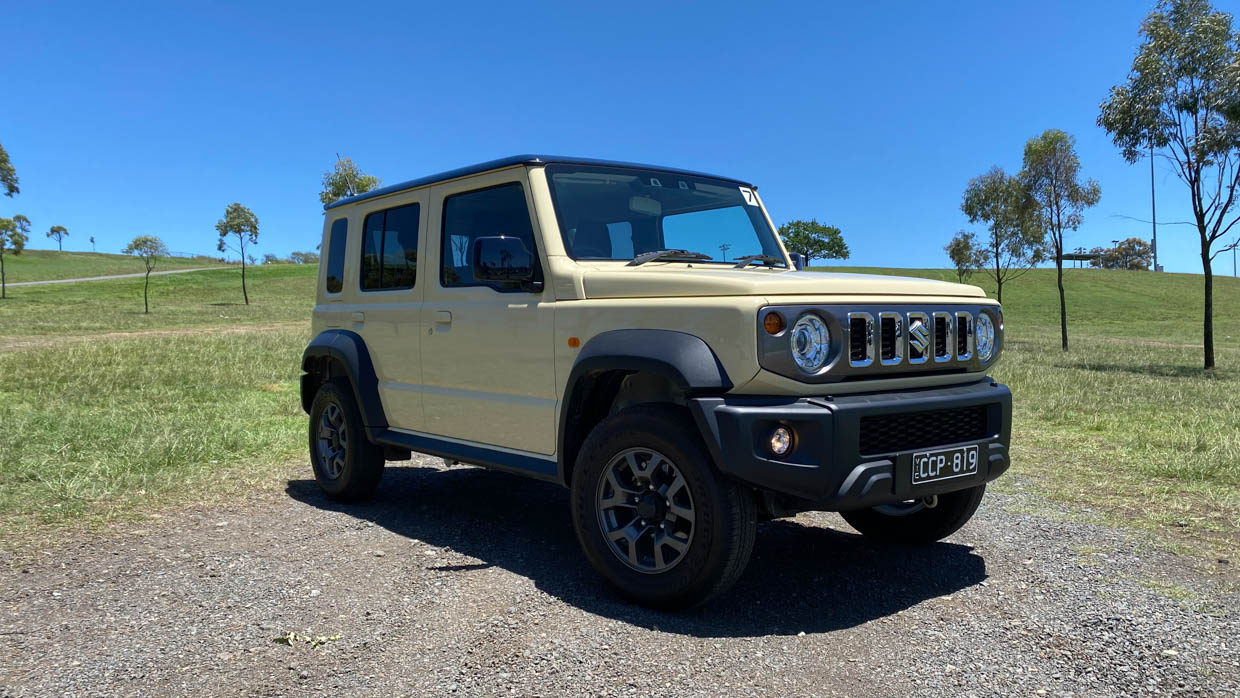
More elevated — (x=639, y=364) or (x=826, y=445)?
(x=639, y=364)

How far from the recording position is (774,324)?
350 cm

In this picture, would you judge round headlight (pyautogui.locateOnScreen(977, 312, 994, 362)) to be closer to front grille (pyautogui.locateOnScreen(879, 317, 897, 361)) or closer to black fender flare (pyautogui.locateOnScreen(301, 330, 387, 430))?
front grille (pyautogui.locateOnScreen(879, 317, 897, 361))

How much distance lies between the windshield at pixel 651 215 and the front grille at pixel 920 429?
143 cm

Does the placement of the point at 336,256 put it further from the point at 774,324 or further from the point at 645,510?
the point at 774,324

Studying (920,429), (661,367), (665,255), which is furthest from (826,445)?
(665,255)

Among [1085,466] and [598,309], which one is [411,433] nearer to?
[598,309]

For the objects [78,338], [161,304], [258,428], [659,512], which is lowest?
[258,428]

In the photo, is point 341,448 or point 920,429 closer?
point 920,429

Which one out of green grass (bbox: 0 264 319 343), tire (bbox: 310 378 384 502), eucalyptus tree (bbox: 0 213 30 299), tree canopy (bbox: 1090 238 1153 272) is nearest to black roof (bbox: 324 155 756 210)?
tire (bbox: 310 378 384 502)

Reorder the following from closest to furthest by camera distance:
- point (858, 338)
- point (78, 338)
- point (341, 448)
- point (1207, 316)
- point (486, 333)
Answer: point (858, 338) < point (486, 333) < point (341, 448) < point (1207, 316) < point (78, 338)

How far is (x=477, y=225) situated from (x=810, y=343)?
2.24 meters

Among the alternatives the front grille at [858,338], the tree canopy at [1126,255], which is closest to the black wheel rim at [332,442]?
the front grille at [858,338]

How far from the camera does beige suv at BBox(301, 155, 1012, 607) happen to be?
3539 mm

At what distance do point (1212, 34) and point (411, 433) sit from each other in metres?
20.4
